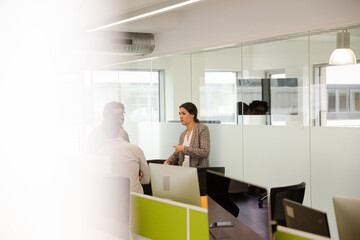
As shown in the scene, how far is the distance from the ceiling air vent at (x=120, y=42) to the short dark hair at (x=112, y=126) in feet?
14.1

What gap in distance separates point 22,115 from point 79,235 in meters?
5.86

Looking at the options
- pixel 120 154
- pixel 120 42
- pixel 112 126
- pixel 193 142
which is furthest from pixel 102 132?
pixel 120 42

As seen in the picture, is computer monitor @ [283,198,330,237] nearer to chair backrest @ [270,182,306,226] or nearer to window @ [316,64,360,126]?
chair backrest @ [270,182,306,226]

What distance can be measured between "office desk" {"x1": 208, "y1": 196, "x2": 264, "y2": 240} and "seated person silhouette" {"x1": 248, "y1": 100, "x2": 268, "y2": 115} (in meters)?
3.78

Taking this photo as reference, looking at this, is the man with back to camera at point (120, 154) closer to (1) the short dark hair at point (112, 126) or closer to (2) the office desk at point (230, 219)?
(1) the short dark hair at point (112, 126)

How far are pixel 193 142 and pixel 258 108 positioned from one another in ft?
3.25

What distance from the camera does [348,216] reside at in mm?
2352

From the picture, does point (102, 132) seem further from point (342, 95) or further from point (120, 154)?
point (342, 95)

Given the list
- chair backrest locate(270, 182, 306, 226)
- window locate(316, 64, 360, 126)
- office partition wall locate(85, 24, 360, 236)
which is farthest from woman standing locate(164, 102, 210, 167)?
chair backrest locate(270, 182, 306, 226)

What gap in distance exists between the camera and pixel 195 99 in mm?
7777

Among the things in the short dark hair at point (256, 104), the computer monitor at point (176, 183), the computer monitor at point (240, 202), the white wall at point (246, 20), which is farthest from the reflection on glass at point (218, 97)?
the computer monitor at point (240, 202)

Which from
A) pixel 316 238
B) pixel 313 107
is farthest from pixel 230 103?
pixel 316 238

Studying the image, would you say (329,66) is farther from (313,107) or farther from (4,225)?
(4,225)

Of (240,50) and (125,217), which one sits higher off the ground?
(240,50)
